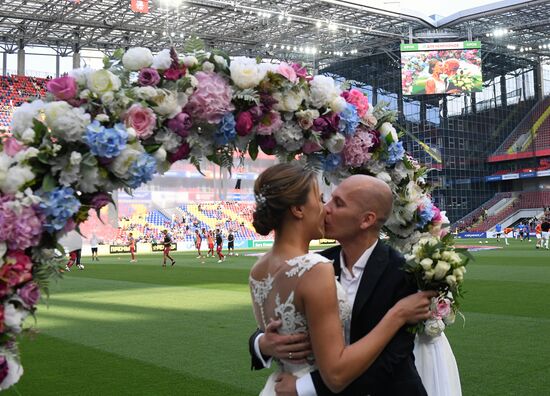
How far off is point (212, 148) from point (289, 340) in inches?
45.4

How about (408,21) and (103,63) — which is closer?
(103,63)

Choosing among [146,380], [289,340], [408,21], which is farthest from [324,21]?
[289,340]

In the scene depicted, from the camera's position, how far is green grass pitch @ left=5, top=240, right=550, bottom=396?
596cm

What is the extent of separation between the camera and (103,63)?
9.82 ft

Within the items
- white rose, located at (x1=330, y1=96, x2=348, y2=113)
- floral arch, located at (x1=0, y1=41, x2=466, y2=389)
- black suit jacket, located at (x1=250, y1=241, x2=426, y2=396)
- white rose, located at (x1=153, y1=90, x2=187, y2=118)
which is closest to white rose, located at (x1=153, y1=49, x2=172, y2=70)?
floral arch, located at (x1=0, y1=41, x2=466, y2=389)

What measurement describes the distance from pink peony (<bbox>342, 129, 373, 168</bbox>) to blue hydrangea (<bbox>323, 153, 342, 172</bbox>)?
5 cm

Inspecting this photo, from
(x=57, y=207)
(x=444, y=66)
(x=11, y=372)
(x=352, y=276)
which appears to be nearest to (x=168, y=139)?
(x=57, y=207)

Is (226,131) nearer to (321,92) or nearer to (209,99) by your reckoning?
(209,99)

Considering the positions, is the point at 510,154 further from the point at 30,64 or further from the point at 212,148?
the point at 212,148

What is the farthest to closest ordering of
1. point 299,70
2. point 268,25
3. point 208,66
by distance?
1. point 268,25
2. point 299,70
3. point 208,66

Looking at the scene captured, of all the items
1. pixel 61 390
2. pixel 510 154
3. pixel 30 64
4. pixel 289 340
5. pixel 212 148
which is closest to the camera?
pixel 289 340

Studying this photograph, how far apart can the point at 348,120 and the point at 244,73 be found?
749 millimetres

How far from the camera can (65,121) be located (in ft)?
8.66

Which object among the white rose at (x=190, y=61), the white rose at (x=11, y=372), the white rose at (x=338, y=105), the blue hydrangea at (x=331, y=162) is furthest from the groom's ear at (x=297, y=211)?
the white rose at (x=11, y=372)
